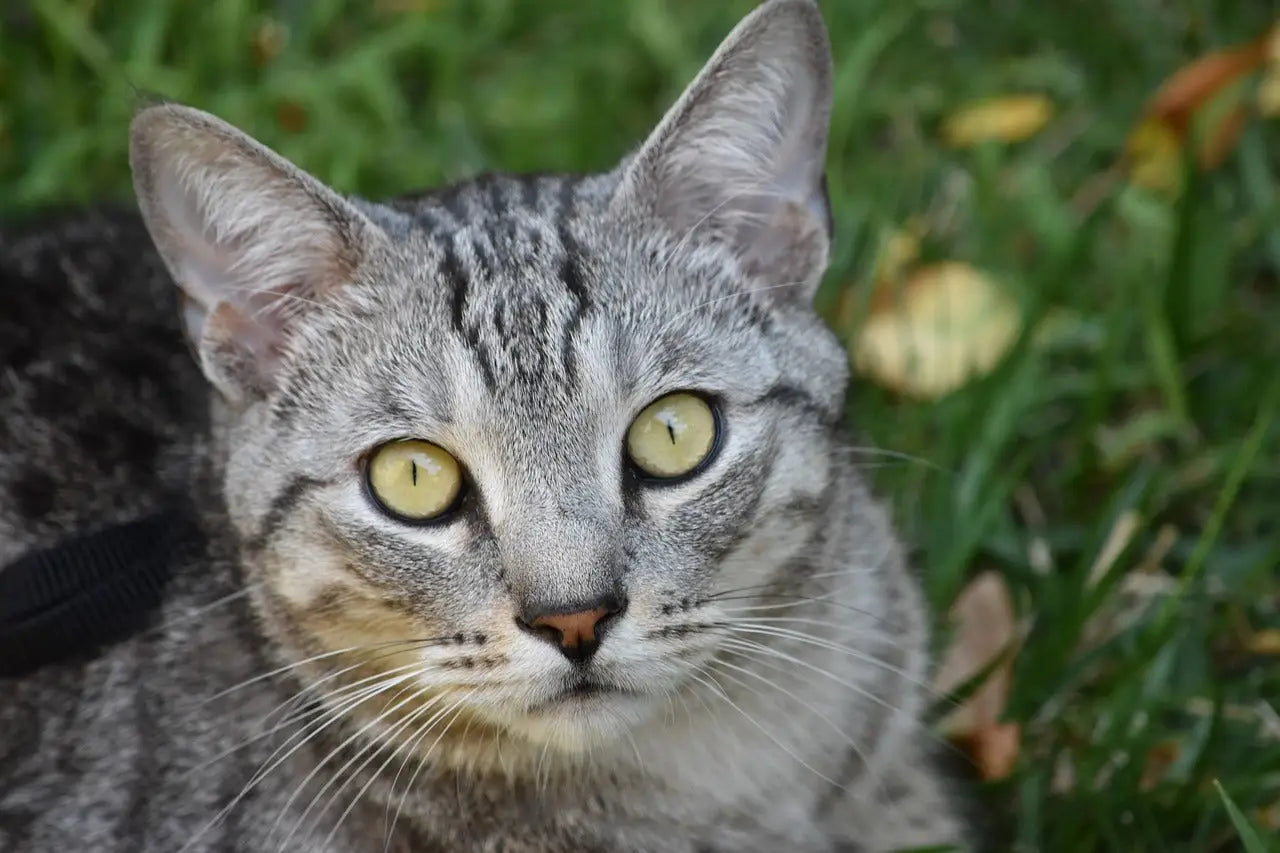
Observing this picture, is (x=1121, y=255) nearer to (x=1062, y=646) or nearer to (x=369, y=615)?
(x=1062, y=646)

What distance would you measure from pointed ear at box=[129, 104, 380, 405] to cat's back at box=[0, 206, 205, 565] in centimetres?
31

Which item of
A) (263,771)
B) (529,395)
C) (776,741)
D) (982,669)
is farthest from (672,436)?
(982,669)

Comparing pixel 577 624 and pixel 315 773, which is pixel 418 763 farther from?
pixel 577 624

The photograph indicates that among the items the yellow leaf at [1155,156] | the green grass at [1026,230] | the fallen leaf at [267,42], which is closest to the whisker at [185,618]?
the green grass at [1026,230]

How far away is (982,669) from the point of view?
2.60 metres

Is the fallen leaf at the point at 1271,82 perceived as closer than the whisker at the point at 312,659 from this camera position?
No

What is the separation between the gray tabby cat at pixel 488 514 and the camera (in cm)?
185

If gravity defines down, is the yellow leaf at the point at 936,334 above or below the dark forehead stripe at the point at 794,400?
above

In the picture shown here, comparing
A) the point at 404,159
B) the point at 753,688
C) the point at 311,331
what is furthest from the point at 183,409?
the point at 404,159

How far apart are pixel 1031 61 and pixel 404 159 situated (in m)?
1.66

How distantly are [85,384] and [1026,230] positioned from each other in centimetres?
222

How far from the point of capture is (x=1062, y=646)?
8.57ft

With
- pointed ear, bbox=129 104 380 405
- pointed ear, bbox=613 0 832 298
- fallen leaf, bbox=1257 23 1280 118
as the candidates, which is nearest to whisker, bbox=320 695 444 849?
pointed ear, bbox=129 104 380 405

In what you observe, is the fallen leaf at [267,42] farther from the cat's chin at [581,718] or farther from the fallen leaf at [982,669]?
the cat's chin at [581,718]
